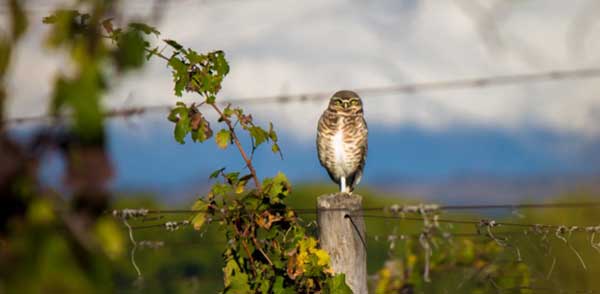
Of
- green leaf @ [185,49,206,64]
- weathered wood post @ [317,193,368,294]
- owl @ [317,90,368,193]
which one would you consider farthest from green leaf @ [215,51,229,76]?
owl @ [317,90,368,193]

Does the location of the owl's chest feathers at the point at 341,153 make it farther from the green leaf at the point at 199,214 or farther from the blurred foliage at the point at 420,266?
the green leaf at the point at 199,214

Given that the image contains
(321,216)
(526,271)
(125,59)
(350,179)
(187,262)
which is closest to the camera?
(125,59)

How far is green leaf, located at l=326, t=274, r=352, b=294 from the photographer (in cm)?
449

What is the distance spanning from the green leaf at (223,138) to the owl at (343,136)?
262cm

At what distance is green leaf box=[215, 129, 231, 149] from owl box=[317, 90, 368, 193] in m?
2.62

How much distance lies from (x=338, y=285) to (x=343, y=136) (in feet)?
9.72

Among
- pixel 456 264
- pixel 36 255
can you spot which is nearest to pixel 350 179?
pixel 456 264

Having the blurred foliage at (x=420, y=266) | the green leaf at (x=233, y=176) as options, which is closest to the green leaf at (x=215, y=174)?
the green leaf at (x=233, y=176)

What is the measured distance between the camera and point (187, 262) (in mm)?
10867

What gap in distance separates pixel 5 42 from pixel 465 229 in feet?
34.6

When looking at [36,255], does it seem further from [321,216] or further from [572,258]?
[572,258]

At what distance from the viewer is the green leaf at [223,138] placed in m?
4.77

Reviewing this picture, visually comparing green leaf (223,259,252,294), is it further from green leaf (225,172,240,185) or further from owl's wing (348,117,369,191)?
owl's wing (348,117,369,191)

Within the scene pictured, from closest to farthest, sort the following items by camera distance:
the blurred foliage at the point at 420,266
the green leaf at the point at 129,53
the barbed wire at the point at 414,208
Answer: the green leaf at the point at 129,53
the barbed wire at the point at 414,208
the blurred foliage at the point at 420,266
